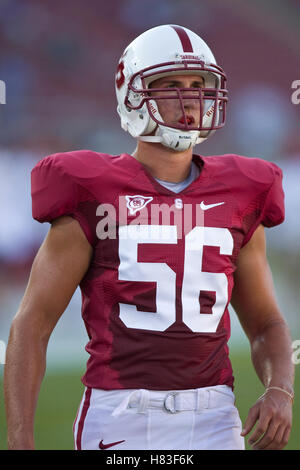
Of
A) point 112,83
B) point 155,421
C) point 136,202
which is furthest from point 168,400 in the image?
point 112,83

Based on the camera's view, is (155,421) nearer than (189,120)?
Yes

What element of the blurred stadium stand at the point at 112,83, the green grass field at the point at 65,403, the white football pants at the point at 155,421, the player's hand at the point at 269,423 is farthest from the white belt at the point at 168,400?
the blurred stadium stand at the point at 112,83

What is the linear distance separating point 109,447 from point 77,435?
10 centimetres

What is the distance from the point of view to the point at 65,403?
3.91m

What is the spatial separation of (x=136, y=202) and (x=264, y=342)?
0.45 m

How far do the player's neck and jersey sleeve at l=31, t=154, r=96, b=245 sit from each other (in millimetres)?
211

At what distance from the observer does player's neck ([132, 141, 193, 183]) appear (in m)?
1.70

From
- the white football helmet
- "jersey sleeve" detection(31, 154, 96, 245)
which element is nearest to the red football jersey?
"jersey sleeve" detection(31, 154, 96, 245)

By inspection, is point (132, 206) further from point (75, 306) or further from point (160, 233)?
point (75, 306)

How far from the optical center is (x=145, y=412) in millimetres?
1489

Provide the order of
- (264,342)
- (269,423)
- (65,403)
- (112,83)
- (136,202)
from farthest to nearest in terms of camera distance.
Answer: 1. (112,83)
2. (65,403)
3. (264,342)
4. (136,202)
5. (269,423)

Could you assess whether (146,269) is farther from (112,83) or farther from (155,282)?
(112,83)

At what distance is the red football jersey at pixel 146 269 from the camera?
5.00 feet
